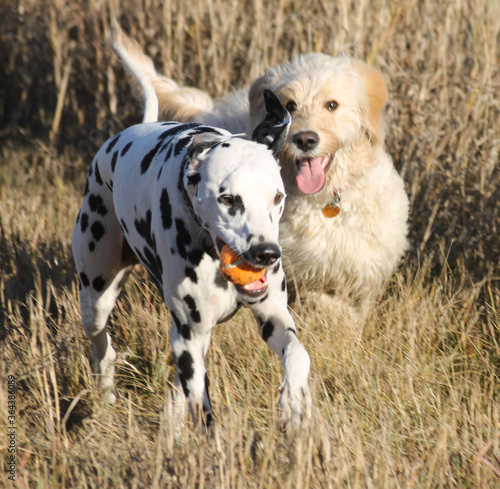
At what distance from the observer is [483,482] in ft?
8.68

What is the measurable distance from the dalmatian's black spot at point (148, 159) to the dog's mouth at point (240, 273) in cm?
73

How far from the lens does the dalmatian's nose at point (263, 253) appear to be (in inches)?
102

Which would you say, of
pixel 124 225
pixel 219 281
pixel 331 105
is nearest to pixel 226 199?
pixel 219 281

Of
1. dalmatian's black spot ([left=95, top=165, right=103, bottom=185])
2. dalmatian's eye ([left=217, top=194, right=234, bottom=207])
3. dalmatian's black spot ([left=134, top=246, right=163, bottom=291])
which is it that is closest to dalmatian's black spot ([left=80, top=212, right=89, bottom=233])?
dalmatian's black spot ([left=95, top=165, right=103, bottom=185])

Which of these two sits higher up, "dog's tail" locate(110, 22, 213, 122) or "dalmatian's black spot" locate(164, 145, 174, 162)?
"dalmatian's black spot" locate(164, 145, 174, 162)

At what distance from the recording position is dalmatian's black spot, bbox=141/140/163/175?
338cm

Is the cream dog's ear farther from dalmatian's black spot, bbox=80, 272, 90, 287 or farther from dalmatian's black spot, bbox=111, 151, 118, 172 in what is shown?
dalmatian's black spot, bbox=80, 272, 90, 287

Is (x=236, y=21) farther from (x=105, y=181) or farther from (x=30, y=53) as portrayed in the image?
(x=105, y=181)

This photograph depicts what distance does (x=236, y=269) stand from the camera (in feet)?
8.98

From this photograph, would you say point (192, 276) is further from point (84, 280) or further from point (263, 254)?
point (84, 280)

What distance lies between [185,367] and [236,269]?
518 mm

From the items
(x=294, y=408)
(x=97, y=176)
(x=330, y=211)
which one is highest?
(x=97, y=176)

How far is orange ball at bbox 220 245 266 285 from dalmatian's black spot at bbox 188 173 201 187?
0.85ft

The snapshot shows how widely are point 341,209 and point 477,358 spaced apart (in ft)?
4.54
